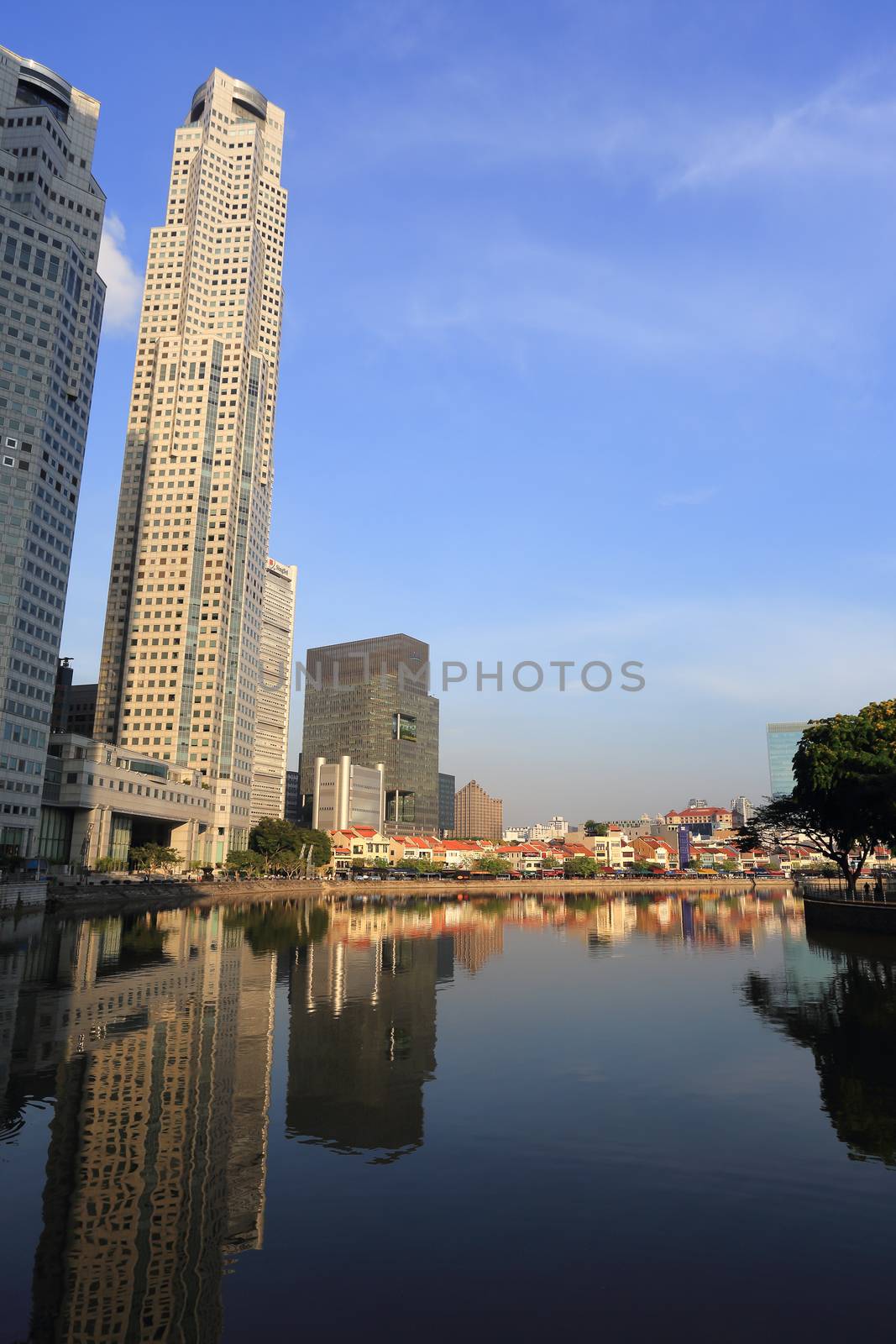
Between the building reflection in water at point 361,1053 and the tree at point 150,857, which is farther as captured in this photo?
the tree at point 150,857

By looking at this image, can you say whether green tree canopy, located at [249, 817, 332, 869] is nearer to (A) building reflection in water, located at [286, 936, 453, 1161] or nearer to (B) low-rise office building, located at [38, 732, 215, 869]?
(B) low-rise office building, located at [38, 732, 215, 869]

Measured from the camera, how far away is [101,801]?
5300 inches

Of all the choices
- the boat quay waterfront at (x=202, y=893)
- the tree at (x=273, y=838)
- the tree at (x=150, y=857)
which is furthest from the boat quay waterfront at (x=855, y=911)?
the tree at (x=273, y=838)

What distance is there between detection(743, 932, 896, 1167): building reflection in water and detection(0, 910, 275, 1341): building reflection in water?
15.0 m

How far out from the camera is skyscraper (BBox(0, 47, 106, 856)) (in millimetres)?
112750

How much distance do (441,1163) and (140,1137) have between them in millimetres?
Result: 7389

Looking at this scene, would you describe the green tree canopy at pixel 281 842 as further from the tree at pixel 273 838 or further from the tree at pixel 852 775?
the tree at pixel 852 775

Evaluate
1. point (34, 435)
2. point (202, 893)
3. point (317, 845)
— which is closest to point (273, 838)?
point (317, 845)

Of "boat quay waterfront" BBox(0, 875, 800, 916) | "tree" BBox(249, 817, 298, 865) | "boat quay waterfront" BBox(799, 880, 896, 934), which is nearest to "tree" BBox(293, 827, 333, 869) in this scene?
"tree" BBox(249, 817, 298, 865)

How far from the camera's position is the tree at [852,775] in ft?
254

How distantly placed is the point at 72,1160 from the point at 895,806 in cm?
7011

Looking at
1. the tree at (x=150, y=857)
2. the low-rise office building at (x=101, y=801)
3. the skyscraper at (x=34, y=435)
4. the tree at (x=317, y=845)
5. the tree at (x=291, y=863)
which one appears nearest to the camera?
the skyscraper at (x=34, y=435)

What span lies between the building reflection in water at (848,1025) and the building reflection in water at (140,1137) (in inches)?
592

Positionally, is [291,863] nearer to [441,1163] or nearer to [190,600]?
[190,600]
